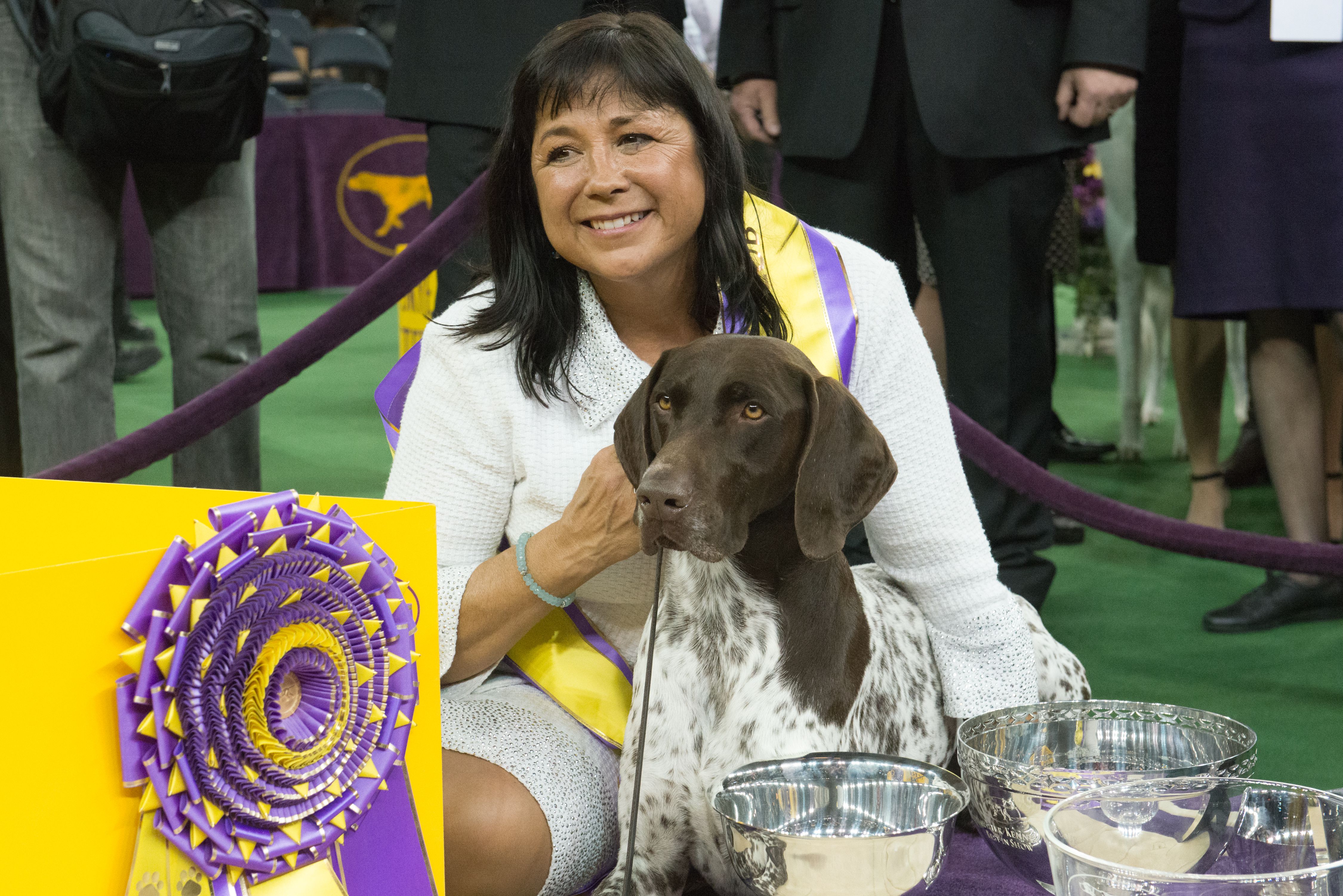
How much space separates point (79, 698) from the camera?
0.99 metres

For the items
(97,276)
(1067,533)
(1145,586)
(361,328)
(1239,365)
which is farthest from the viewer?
(1239,365)

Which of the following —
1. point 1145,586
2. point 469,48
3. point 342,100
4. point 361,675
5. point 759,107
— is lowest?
point 1145,586

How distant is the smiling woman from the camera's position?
166cm

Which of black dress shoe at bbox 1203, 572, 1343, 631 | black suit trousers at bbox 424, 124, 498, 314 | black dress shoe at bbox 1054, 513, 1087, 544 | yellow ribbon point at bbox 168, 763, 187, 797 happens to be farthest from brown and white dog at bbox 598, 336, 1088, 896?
black dress shoe at bbox 1054, 513, 1087, 544

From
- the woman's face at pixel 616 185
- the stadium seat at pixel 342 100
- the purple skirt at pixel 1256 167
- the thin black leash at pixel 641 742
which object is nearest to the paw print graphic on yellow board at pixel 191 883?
the thin black leash at pixel 641 742

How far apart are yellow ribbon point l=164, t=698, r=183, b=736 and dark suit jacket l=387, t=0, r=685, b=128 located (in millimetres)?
1786

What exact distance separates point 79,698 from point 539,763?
79 cm

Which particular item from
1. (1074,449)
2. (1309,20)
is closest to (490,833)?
(1309,20)

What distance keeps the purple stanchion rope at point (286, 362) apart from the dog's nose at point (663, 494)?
1.24m

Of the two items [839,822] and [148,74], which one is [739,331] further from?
[148,74]

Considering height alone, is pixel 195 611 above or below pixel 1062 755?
above

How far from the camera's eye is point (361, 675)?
3.88 ft

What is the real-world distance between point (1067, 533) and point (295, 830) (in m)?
3.00

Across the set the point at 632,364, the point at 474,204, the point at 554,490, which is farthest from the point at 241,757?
the point at 474,204
